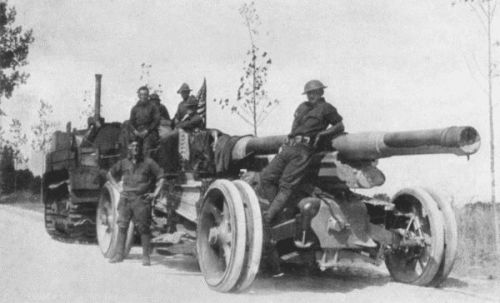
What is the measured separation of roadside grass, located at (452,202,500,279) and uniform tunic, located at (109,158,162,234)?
175 inches

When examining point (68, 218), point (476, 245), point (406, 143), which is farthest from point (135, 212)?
point (476, 245)

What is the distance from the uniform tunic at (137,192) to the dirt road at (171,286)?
66cm

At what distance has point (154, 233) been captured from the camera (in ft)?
36.6

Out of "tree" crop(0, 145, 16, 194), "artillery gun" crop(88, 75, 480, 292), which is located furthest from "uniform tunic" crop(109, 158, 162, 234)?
"tree" crop(0, 145, 16, 194)

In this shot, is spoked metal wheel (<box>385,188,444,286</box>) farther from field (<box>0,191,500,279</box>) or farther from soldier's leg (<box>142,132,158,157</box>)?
soldier's leg (<box>142,132,158,157</box>)

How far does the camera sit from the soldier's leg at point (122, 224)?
10875 millimetres

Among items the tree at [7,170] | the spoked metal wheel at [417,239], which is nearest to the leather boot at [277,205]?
the spoked metal wheel at [417,239]

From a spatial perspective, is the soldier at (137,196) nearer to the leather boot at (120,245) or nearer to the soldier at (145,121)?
the leather boot at (120,245)

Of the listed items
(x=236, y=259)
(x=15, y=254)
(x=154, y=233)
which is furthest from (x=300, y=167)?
(x=15, y=254)

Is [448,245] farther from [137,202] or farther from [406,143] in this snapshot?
[137,202]

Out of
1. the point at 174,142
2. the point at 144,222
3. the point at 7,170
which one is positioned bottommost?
the point at 144,222

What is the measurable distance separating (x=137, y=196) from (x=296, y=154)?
3588mm

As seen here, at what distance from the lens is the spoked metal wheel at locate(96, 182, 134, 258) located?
11.1 meters

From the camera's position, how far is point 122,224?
1087 centimetres
